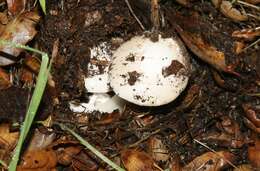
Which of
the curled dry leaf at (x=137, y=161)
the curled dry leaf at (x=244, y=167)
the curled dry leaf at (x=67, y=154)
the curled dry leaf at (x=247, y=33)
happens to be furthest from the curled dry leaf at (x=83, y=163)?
the curled dry leaf at (x=247, y=33)

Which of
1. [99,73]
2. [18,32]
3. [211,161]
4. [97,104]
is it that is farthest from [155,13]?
[211,161]

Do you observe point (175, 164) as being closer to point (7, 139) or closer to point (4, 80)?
point (7, 139)

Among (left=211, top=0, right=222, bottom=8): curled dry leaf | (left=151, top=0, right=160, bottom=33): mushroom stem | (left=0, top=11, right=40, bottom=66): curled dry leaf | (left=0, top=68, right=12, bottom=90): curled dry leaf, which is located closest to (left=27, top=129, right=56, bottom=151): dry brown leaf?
(left=0, top=68, right=12, bottom=90): curled dry leaf

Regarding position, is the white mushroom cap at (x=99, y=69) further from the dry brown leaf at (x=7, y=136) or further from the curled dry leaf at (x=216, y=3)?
the curled dry leaf at (x=216, y=3)

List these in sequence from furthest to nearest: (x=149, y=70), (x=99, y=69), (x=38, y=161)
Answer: (x=99, y=69) → (x=38, y=161) → (x=149, y=70)

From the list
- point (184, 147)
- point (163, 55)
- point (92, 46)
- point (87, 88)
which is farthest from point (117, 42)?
point (184, 147)

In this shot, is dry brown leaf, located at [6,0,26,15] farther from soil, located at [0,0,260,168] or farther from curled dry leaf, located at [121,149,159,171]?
curled dry leaf, located at [121,149,159,171]
